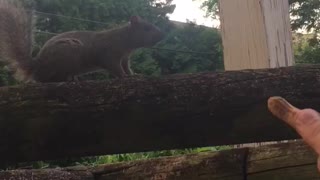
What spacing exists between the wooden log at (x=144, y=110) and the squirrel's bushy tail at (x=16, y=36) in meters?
1.07

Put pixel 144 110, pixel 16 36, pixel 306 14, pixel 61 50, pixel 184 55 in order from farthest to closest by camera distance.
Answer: pixel 306 14 < pixel 184 55 < pixel 61 50 < pixel 16 36 < pixel 144 110

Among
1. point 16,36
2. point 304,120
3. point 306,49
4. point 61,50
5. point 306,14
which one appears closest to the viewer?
point 304,120

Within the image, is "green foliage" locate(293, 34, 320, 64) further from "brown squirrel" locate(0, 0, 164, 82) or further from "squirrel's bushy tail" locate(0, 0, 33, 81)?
"squirrel's bushy tail" locate(0, 0, 33, 81)

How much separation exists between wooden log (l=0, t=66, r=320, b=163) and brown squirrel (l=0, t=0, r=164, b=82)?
108 centimetres

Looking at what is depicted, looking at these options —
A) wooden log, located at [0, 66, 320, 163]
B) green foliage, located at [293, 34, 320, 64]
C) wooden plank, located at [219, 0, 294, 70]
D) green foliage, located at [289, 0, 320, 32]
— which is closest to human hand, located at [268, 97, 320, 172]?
wooden log, located at [0, 66, 320, 163]

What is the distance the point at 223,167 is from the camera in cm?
131

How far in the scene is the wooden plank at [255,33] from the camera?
74.5 inches

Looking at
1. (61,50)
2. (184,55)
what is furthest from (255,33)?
(184,55)

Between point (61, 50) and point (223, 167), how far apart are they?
169 cm

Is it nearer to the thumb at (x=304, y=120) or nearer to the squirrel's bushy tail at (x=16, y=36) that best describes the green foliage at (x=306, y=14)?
the squirrel's bushy tail at (x=16, y=36)

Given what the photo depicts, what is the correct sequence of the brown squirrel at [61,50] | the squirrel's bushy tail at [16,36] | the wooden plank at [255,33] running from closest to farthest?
the wooden plank at [255,33]
the squirrel's bushy tail at [16,36]
the brown squirrel at [61,50]

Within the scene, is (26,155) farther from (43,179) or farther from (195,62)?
(195,62)

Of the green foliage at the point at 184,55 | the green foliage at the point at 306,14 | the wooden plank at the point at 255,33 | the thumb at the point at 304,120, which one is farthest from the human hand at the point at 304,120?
the green foliage at the point at 306,14

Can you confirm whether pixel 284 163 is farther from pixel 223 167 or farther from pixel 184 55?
pixel 184 55
